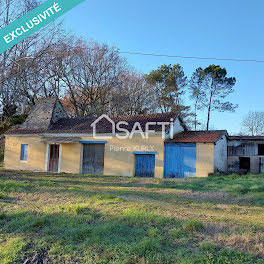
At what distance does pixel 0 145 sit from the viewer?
1054 inches

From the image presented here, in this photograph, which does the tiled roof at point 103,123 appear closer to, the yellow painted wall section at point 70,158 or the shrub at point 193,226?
the yellow painted wall section at point 70,158

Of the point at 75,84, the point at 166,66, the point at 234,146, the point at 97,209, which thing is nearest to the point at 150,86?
the point at 166,66

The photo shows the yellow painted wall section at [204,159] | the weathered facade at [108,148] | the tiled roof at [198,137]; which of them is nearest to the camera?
the yellow painted wall section at [204,159]

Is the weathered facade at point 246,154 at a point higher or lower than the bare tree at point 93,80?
lower

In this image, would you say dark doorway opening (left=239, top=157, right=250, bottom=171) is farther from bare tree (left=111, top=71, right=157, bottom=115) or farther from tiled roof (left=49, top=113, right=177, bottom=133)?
bare tree (left=111, top=71, right=157, bottom=115)

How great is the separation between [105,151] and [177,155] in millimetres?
5343

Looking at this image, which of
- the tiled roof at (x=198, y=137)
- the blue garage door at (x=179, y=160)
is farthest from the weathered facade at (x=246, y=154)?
the blue garage door at (x=179, y=160)

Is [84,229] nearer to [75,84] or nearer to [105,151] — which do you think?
[105,151]

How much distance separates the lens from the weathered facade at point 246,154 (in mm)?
21844

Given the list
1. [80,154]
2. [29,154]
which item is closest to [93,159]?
[80,154]

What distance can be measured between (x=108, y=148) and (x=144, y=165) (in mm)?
2978

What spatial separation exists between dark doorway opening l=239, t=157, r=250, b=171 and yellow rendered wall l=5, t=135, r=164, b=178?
8826 millimetres

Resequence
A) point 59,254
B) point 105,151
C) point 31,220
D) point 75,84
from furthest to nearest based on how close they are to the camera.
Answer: point 75,84, point 105,151, point 31,220, point 59,254

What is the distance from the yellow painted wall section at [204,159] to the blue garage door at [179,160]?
0.89 ft
